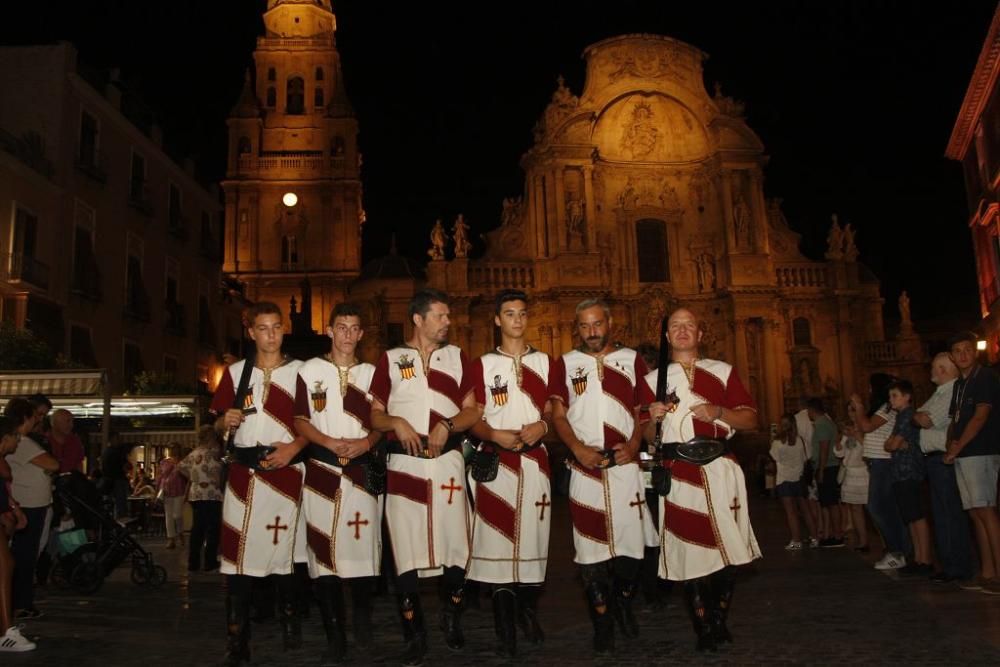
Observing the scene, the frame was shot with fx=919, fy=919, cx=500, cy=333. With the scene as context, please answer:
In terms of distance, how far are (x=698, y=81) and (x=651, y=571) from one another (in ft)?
107

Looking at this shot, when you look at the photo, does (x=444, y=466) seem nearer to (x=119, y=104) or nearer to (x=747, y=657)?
(x=747, y=657)

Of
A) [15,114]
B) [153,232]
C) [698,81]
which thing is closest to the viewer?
[15,114]

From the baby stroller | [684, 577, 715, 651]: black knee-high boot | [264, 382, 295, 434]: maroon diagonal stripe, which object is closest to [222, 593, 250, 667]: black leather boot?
[264, 382, 295, 434]: maroon diagonal stripe

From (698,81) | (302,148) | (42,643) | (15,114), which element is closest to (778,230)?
(698,81)

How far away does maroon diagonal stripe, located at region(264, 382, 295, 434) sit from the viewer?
18.7 feet

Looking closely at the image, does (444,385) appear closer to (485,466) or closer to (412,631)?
(485,466)

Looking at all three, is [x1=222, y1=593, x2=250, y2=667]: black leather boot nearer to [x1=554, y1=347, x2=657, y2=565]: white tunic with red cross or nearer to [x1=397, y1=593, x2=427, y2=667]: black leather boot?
[x1=397, y1=593, x2=427, y2=667]: black leather boot

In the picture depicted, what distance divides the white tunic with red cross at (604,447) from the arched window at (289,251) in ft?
127

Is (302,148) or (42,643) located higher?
(302,148)

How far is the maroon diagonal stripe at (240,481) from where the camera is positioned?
5555 mm

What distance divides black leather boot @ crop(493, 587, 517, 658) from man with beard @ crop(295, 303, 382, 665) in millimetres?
773

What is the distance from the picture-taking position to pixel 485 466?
18.3 ft

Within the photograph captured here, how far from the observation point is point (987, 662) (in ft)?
16.7

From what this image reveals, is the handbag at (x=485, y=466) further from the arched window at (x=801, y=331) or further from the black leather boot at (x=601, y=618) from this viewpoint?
the arched window at (x=801, y=331)
